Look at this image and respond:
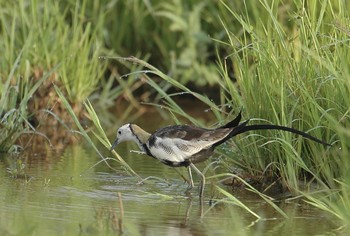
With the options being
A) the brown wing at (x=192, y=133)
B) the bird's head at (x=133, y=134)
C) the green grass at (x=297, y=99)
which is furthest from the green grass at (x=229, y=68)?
the brown wing at (x=192, y=133)

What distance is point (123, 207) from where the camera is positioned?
6180mm

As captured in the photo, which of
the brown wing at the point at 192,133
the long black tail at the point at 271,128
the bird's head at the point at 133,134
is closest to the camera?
the long black tail at the point at 271,128

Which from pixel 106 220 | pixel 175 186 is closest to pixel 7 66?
pixel 175 186

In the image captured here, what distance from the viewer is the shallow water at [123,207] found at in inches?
219

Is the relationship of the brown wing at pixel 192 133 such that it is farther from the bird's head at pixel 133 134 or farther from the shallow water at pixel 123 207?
the shallow water at pixel 123 207

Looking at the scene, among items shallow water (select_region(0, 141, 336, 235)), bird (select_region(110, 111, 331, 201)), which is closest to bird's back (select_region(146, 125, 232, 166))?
bird (select_region(110, 111, 331, 201))

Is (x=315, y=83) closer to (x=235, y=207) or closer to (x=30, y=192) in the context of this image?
(x=235, y=207)

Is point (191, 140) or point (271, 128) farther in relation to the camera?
point (191, 140)

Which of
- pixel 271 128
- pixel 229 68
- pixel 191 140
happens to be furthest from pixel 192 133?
pixel 229 68

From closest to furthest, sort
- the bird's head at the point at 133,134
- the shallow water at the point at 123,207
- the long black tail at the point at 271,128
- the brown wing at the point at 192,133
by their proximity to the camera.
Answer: the shallow water at the point at 123,207 < the long black tail at the point at 271,128 < the brown wing at the point at 192,133 < the bird's head at the point at 133,134

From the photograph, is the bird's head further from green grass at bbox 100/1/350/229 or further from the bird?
green grass at bbox 100/1/350/229

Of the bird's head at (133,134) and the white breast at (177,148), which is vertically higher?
the white breast at (177,148)

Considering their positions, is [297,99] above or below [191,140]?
above

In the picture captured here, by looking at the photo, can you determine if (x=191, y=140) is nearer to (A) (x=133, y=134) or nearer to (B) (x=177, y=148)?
(B) (x=177, y=148)
